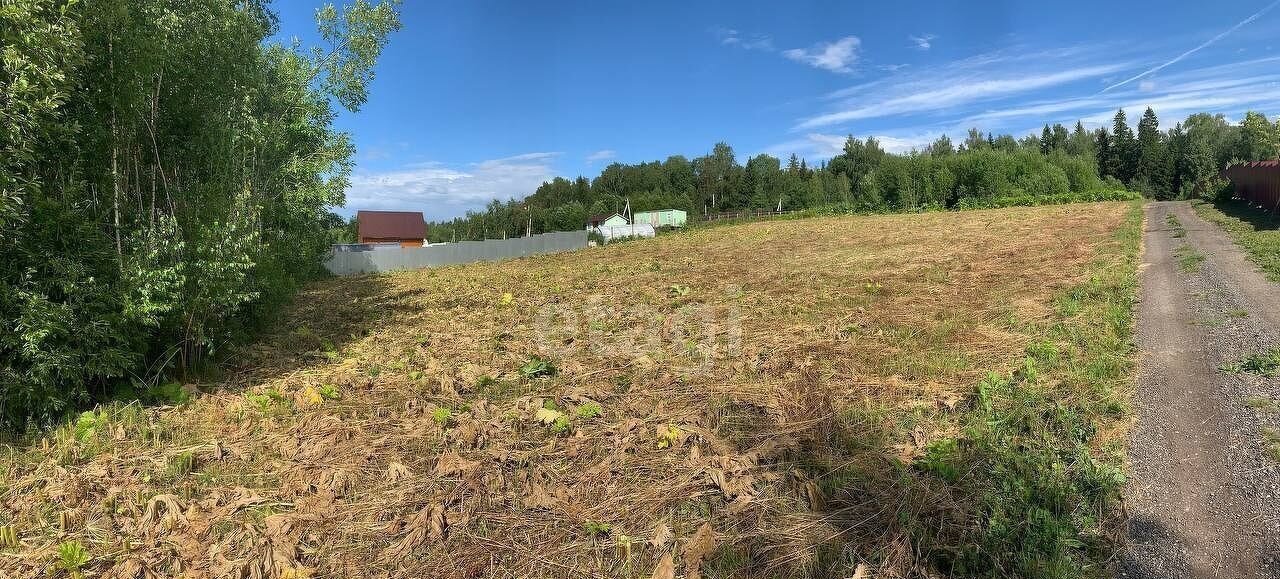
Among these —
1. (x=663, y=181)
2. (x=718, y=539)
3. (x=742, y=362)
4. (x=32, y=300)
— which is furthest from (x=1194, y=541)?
(x=663, y=181)

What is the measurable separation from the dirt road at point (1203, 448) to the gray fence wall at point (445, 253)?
28.5 m

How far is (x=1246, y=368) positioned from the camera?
4.82 meters

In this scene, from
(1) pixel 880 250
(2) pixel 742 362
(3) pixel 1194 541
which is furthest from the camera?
(1) pixel 880 250

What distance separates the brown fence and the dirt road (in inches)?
825

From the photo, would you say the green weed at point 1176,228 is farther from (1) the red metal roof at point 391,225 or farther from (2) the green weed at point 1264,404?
(1) the red metal roof at point 391,225

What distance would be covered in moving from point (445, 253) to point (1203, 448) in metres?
30.8

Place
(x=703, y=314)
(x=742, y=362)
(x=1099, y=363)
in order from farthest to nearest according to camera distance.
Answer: (x=703, y=314) → (x=742, y=362) → (x=1099, y=363)

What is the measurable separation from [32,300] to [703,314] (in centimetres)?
762

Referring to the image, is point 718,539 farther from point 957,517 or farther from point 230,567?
point 230,567

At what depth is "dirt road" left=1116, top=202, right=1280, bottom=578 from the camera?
8.90 ft

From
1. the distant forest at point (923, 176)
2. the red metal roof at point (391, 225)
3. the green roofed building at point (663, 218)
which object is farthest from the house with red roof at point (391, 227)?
the green roofed building at point (663, 218)

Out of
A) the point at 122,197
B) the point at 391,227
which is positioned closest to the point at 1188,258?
the point at 122,197

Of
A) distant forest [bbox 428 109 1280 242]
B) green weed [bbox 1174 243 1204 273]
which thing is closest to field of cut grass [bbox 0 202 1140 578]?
green weed [bbox 1174 243 1204 273]

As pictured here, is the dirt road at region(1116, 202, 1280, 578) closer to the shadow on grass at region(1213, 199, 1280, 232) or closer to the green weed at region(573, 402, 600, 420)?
the green weed at region(573, 402, 600, 420)
